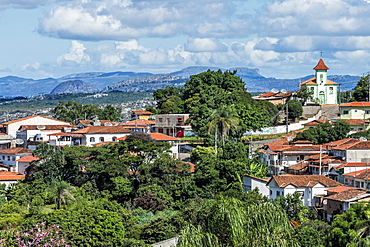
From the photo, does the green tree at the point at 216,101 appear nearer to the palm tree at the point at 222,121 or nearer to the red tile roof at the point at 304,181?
the palm tree at the point at 222,121

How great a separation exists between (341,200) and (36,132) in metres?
44.9

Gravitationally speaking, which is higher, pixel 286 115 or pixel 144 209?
pixel 286 115

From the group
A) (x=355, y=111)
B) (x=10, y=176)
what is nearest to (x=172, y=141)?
(x=10, y=176)

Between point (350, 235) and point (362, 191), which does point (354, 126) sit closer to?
point (362, 191)

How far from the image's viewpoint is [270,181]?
41188mm

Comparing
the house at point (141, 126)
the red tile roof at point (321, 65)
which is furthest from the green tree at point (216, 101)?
the red tile roof at point (321, 65)

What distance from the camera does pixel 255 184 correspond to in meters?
43.7

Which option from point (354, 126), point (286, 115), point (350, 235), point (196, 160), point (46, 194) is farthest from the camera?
point (286, 115)

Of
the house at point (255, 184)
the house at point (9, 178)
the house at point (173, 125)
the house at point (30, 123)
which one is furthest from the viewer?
the house at point (30, 123)

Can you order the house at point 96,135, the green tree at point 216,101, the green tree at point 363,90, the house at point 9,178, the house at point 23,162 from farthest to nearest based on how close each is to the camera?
the green tree at point 363,90 < the house at point 96,135 < the house at point 23,162 < the green tree at point 216,101 < the house at point 9,178

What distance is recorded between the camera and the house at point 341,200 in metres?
34.7

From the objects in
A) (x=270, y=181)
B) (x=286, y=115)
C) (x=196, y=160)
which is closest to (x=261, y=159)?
(x=196, y=160)

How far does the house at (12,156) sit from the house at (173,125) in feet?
47.8

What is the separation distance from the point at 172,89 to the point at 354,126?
29.3 metres
